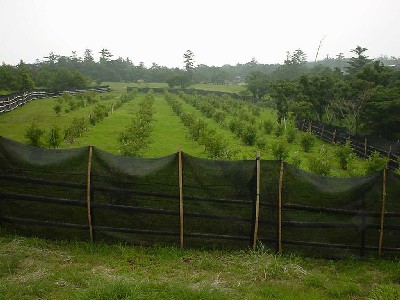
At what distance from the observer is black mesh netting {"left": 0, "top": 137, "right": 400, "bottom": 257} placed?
7.52m

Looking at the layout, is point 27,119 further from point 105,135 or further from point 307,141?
point 307,141

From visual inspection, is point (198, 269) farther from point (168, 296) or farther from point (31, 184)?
point (31, 184)

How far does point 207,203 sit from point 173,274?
5.52ft

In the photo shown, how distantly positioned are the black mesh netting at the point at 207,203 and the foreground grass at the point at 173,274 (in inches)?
12.0

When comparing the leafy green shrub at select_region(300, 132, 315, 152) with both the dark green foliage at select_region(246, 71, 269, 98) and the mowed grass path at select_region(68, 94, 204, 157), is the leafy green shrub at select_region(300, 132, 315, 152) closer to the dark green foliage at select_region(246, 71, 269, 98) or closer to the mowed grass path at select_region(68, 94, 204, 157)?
the mowed grass path at select_region(68, 94, 204, 157)

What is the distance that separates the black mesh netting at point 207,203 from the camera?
24.7 ft

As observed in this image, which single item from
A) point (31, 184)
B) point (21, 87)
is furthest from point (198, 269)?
point (21, 87)

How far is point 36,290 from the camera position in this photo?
18.6 feet

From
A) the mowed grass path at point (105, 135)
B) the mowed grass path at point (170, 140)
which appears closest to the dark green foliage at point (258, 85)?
the mowed grass path at point (170, 140)

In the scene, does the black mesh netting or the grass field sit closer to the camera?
the black mesh netting

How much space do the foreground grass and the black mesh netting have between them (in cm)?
31

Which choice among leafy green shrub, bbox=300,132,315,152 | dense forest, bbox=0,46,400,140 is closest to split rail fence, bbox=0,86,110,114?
dense forest, bbox=0,46,400,140

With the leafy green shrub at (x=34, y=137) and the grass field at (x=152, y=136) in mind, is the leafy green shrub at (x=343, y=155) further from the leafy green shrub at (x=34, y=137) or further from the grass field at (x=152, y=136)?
the leafy green shrub at (x=34, y=137)

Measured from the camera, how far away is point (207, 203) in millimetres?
7617
